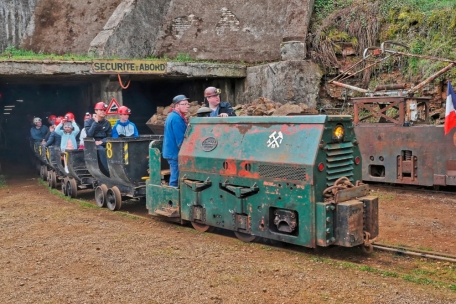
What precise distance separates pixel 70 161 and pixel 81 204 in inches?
44.1

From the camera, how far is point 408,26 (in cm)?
1513

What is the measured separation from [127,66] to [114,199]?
6.69 m

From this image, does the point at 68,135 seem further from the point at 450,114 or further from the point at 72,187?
the point at 450,114

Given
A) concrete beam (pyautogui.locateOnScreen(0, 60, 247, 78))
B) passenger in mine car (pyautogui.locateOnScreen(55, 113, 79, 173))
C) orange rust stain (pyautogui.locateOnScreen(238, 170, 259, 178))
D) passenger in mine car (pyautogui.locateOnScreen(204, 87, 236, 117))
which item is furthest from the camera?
concrete beam (pyautogui.locateOnScreen(0, 60, 247, 78))

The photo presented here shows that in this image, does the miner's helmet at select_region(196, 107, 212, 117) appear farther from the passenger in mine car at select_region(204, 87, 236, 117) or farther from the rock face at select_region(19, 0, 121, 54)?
the rock face at select_region(19, 0, 121, 54)

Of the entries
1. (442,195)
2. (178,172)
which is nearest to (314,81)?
(442,195)

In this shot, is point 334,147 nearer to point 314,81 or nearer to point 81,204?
point 81,204

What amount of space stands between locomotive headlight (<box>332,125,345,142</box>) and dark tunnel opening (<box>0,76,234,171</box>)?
11.5 meters

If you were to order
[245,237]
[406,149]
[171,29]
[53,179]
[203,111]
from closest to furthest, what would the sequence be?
[245,237] → [203,111] → [406,149] → [53,179] → [171,29]

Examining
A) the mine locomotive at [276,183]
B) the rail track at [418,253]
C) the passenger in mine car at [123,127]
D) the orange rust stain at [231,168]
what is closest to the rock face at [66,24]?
the passenger in mine car at [123,127]

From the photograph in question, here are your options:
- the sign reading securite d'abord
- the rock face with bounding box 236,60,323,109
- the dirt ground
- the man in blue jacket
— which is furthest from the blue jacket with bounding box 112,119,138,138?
the rock face with bounding box 236,60,323,109

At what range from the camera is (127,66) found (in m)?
14.8

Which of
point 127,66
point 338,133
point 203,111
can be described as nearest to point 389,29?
point 127,66

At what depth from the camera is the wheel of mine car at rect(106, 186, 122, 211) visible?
29.6 ft
